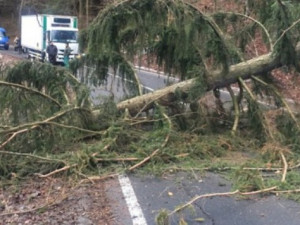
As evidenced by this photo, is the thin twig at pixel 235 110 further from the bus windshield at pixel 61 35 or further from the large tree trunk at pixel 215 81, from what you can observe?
the bus windshield at pixel 61 35

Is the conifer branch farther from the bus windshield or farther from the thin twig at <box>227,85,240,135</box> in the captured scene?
the bus windshield

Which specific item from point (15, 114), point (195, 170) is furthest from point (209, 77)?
point (15, 114)

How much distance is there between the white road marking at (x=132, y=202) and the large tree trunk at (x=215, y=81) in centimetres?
217

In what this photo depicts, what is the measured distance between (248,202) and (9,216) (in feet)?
8.17

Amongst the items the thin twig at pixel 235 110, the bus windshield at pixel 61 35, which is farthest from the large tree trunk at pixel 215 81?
the bus windshield at pixel 61 35

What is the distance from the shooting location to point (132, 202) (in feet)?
18.9

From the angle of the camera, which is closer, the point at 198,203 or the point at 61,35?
the point at 198,203

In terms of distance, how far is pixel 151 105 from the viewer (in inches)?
337

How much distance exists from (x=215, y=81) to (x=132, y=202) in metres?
3.48

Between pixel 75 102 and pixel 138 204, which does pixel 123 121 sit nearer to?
pixel 75 102

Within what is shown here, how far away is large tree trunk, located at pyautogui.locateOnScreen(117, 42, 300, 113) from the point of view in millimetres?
8562

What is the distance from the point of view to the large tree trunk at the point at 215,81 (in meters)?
8.56

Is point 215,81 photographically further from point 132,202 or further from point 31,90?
point 132,202

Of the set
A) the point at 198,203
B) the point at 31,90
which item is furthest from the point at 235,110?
the point at 198,203
